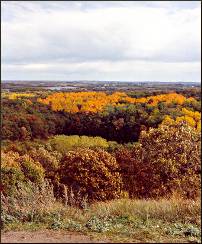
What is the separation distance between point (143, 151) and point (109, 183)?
18.7ft

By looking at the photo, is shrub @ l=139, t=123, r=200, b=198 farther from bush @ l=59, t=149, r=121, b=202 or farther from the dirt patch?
the dirt patch

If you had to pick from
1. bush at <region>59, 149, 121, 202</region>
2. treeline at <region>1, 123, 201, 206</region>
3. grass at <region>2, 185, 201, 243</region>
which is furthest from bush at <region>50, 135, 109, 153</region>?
grass at <region>2, 185, 201, 243</region>

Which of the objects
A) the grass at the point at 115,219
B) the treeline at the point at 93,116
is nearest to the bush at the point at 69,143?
the treeline at the point at 93,116

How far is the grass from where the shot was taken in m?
7.29

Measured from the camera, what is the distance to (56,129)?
2512 inches

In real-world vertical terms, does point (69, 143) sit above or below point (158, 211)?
below

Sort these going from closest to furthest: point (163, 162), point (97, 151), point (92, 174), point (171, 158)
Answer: point (92, 174) → point (163, 162) → point (171, 158) → point (97, 151)

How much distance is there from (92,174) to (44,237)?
17515 mm

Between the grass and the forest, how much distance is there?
0.09 metres

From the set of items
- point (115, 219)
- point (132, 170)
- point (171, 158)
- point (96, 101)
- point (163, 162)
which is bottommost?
point (132, 170)

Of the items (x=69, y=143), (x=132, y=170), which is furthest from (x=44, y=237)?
(x=69, y=143)

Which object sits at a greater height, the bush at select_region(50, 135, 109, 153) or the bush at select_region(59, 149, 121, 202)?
the bush at select_region(59, 149, 121, 202)

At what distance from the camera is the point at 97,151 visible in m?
28.7

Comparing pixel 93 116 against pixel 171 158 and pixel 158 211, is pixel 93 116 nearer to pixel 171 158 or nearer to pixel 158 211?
pixel 171 158
